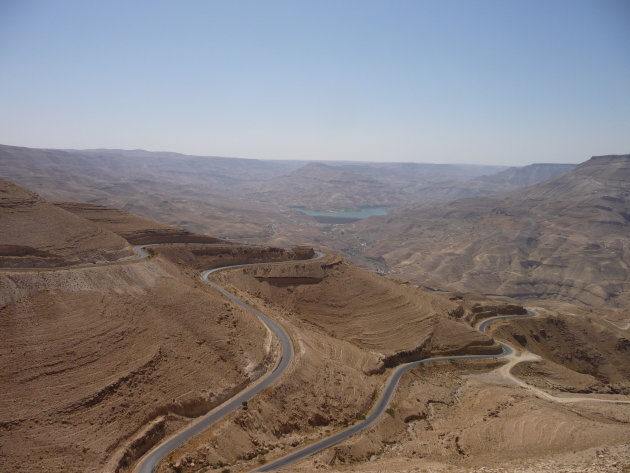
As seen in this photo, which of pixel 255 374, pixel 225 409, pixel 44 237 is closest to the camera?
pixel 225 409

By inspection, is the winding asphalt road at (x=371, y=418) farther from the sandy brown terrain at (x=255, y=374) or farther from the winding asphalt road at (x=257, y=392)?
the sandy brown terrain at (x=255, y=374)

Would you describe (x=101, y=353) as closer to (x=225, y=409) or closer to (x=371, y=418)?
(x=225, y=409)

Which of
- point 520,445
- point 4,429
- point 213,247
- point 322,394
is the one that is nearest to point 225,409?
point 322,394

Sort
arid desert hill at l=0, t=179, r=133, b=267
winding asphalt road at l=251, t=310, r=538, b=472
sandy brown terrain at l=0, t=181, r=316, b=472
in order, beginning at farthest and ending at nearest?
1. arid desert hill at l=0, t=179, r=133, b=267
2. winding asphalt road at l=251, t=310, r=538, b=472
3. sandy brown terrain at l=0, t=181, r=316, b=472

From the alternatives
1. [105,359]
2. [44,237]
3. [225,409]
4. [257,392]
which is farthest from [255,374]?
[44,237]

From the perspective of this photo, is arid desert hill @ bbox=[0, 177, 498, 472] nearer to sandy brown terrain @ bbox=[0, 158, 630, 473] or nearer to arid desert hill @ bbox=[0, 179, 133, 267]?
sandy brown terrain @ bbox=[0, 158, 630, 473]

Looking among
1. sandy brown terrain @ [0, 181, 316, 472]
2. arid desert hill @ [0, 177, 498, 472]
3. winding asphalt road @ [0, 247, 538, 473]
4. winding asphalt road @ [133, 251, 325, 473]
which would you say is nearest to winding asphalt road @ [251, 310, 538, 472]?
winding asphalt road @ [0, 247, 538, 473]

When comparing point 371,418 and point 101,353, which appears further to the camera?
point 371,418

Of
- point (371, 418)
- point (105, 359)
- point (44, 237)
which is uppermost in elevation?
point (44, 237)

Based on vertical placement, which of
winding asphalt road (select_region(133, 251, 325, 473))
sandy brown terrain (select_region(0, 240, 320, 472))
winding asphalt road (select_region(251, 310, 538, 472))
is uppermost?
sandy brown terrain (select_region(0, 240, 320, 472))

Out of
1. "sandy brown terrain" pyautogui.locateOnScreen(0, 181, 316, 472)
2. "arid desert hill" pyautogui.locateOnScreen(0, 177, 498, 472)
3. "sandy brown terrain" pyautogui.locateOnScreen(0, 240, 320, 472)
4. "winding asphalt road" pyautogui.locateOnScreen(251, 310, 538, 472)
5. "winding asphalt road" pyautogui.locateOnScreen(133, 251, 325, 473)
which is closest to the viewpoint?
"sandy brown terrain" pyautogui.locateOnScreen(0, 240, 320, 472)

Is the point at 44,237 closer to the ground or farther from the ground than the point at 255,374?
farther from the ground

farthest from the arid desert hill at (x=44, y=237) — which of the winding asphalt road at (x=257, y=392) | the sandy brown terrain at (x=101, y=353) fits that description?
the winding asphalt road at (x=257, y=392)
